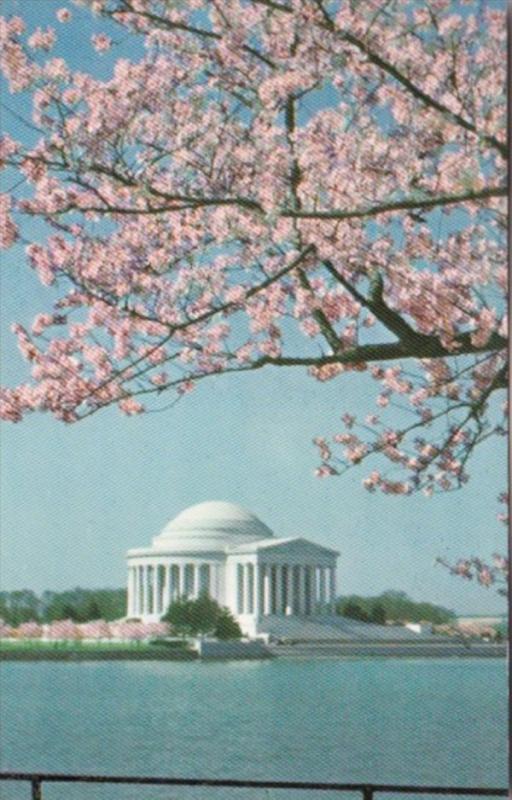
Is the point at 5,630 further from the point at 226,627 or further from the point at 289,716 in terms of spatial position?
the point at 289,716

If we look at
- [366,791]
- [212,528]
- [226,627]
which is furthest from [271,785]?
[212,528]

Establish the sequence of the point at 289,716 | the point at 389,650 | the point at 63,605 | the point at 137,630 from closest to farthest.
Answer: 1. the point at 389,650
2. the point at 137,630
3. the point at 63,605
4. the point at 289,716

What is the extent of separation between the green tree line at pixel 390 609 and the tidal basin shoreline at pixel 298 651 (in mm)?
55

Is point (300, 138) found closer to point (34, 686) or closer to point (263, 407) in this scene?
point (263, 407)

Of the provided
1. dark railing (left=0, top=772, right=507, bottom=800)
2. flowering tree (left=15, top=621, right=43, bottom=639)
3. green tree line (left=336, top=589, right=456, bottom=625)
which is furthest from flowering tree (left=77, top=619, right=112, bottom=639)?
dark railing (left=0, top=772, right=507, bottom=800)

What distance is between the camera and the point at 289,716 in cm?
430

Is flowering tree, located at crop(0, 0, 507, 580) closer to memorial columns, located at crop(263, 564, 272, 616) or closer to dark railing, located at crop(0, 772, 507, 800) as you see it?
memorial columns, located at crop(263, 564, 272, 616)

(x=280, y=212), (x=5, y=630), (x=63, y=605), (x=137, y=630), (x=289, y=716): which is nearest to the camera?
(x=280, y=212)

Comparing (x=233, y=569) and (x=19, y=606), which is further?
(x=19, y=606)

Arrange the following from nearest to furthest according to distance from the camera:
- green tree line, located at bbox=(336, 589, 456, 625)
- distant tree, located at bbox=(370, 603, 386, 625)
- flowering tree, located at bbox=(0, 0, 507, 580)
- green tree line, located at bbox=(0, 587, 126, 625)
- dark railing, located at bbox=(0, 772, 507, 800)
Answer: dark railing, located at bbox=(0, 772, 507, 800)
flowering tree, located at bbox=(0, 0, 507, 580)
green tree line, located at bbox=(336, 589, 456, 625)
distant tree, located at bbox=(370, 603, 386, 625)
green tree line, located at bbox=(0, 587, 126, 625)

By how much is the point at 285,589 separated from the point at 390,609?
268mm

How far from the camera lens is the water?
371cm

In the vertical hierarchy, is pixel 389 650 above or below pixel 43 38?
below

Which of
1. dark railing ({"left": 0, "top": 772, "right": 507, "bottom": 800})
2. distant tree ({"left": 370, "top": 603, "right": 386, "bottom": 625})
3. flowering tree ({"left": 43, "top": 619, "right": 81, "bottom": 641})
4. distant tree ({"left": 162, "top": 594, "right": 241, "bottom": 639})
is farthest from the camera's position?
flowering tree ({"left": 43, "top": 619, "right": 81, "bottom": 641})
